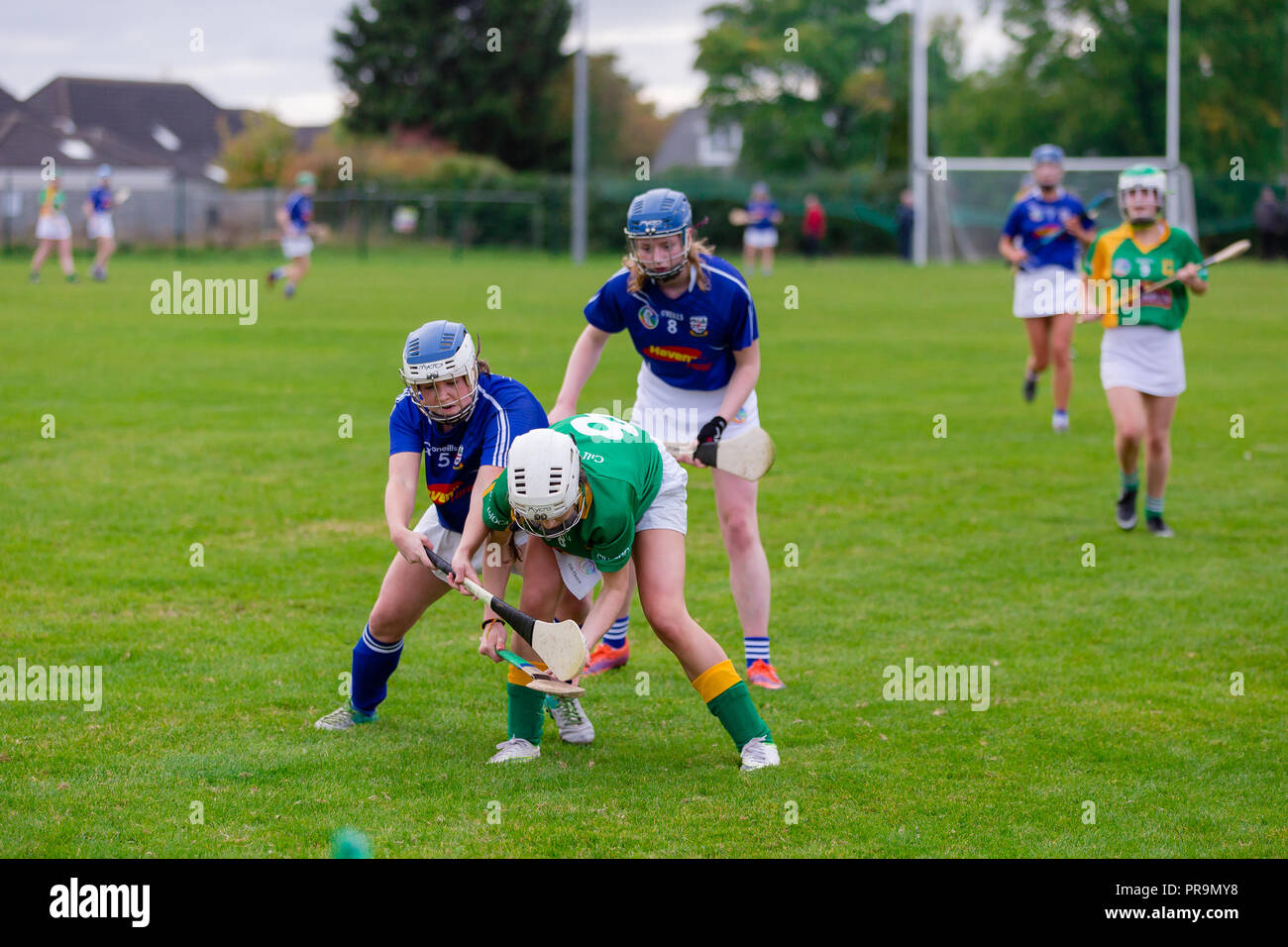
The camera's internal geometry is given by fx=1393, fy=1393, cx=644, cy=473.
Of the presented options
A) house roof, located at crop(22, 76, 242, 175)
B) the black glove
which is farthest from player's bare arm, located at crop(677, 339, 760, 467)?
house roof, located at crop(22, 76, 242, 175)

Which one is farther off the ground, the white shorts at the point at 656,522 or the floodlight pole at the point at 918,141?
the floodlight pole at the point at 918,141

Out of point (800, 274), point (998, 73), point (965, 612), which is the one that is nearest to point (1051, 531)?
point (965, 612)

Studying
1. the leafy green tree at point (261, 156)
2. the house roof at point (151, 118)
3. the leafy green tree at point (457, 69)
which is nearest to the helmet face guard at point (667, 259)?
the house roof at point (151, 118)

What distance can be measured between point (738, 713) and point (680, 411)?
6.11ft

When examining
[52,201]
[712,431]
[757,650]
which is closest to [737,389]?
[712,431]

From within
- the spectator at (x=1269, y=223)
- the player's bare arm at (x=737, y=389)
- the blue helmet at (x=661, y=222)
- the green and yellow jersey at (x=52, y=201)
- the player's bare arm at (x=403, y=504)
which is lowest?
the player's bare arm at (x=403, y=504)

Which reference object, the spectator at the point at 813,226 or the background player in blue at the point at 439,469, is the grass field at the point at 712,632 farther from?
the spectator at the point at 813,226

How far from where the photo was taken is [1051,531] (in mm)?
9547

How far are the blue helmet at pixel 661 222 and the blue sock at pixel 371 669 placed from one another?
201 cm

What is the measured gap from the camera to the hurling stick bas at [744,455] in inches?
250

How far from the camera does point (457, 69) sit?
57.9m

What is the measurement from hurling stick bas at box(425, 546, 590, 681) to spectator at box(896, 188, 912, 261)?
4042cm

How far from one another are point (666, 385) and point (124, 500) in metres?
4.78

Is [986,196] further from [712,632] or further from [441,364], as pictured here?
[441,364]
